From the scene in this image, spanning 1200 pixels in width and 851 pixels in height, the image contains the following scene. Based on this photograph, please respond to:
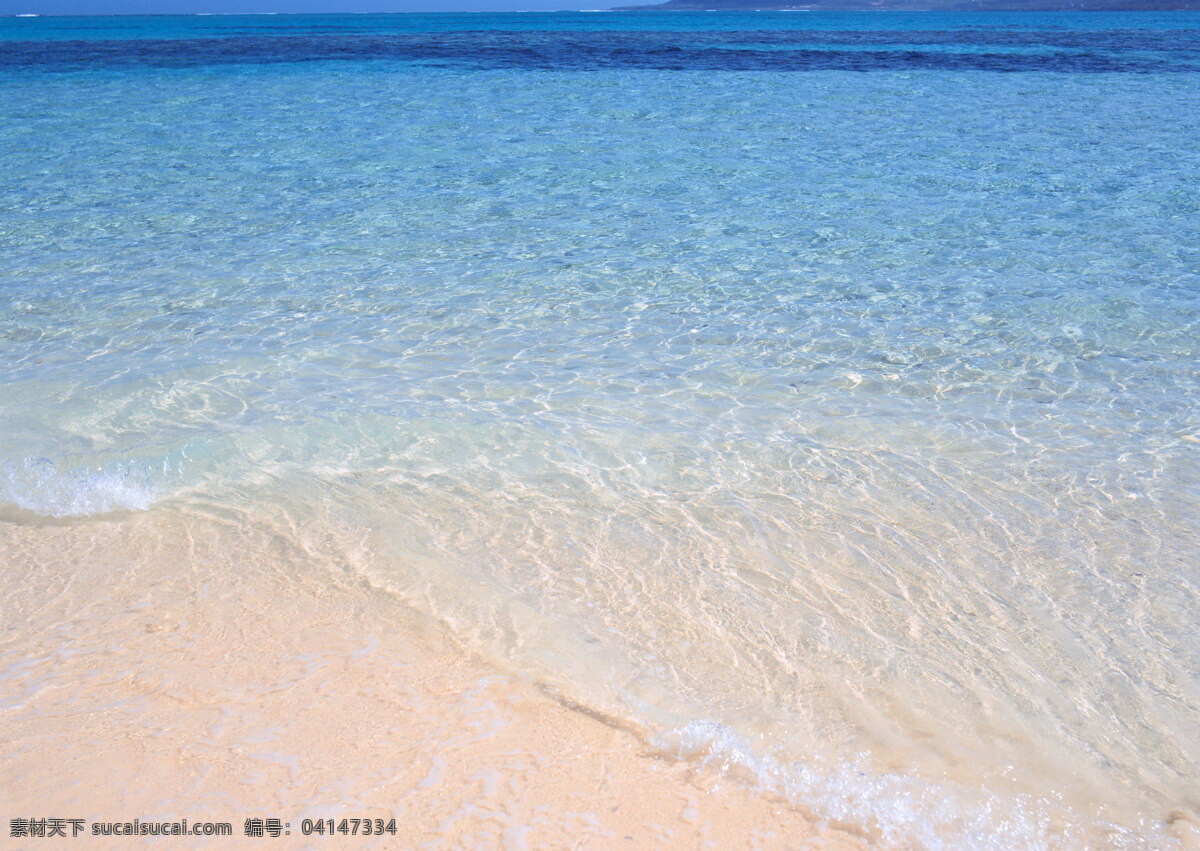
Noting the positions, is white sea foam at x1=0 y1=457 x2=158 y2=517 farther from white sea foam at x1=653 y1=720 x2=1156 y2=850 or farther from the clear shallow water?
white sea foam at x1=653 y1=720 x2=1156 y2=850

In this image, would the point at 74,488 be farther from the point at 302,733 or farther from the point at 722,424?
the point at 722,424

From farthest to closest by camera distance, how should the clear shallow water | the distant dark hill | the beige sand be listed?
the distant dark hill < the clear shallow water < the beige sand

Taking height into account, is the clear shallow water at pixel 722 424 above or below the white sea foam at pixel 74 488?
below

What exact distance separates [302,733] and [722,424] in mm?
2811

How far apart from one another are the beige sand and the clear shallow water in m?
0.15

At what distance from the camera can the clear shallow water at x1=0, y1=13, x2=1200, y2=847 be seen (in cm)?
268

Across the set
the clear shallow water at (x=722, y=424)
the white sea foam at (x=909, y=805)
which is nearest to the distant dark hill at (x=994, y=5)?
the clear shallow water at (x=722, y=424)

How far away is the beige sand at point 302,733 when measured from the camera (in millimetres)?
2213

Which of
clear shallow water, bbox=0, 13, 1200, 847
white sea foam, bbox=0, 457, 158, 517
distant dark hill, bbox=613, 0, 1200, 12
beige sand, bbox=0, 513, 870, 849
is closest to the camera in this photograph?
beige sand, bbox=0, 513, 870, 849

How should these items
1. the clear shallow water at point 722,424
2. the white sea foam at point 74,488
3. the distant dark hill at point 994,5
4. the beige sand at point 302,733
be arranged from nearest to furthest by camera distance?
the beige sand at point 302,733 → the clear shallow water at point 722,424 → the white sea foam at point 74,488 → the distant dark hill at point 994,5

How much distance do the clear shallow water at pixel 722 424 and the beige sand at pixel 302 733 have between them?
0.15m

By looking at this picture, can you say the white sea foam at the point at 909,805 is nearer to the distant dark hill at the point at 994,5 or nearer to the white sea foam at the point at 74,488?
the white sea foam at the point at 74,488

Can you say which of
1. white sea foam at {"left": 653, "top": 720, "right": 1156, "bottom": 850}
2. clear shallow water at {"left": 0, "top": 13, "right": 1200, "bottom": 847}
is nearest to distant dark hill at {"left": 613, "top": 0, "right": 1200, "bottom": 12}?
clear shallow water at {"left": 0, "top": 13, "right": 1200, "bottom": 847}

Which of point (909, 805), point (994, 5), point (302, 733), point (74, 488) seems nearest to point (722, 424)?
point (909, 805)
